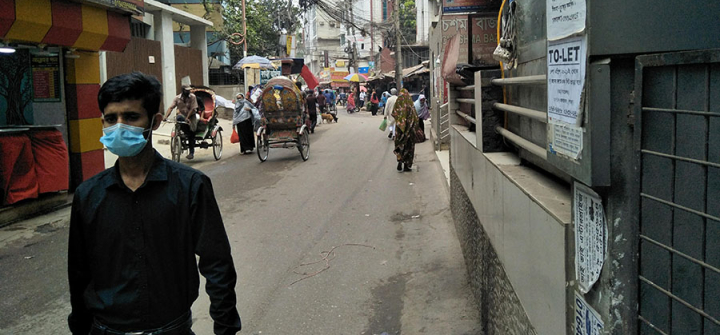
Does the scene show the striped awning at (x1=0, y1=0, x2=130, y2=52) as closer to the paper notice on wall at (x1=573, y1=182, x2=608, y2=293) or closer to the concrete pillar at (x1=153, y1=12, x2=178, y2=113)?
the paper notice on wall at (x1=573, y1=182, x2=608, y2=293)

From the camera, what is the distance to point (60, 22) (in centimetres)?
824

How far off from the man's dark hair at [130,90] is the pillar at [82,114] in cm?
759

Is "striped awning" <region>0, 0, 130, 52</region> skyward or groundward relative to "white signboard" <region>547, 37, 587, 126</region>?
skyward

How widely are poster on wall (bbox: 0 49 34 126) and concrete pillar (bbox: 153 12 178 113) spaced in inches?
517

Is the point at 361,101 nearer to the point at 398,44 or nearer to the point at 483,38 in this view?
the point at 398,44

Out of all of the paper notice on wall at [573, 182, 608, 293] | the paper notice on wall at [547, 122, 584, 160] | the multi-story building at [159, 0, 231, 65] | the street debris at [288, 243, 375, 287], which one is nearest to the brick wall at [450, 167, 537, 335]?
the paper notice on wall at [573, 182, 608, 293]

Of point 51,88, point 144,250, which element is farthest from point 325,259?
point 51,88

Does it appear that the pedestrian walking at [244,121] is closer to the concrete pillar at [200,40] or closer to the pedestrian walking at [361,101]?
the concrete pillar at [200,40]

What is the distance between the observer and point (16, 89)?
8992mm

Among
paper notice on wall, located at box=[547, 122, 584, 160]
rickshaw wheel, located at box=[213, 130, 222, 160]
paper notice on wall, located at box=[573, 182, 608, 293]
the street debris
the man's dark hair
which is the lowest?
the street debris

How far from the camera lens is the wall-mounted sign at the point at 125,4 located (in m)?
8.95

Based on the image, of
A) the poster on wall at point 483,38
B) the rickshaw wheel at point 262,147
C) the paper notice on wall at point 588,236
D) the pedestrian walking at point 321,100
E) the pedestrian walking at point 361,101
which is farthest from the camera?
the pedestrian walking at point 361,101

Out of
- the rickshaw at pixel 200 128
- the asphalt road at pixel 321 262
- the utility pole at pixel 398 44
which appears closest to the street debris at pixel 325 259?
the asphalt road at pixel 321 262

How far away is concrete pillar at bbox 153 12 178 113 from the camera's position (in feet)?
73.7
